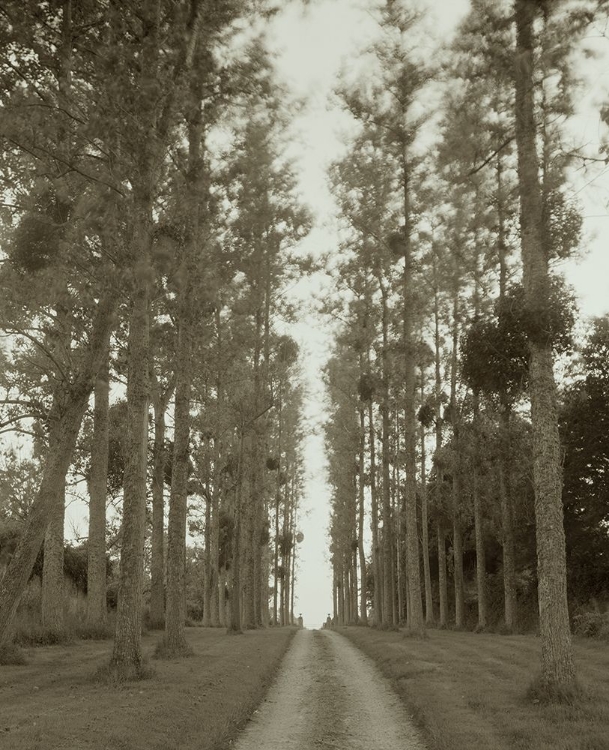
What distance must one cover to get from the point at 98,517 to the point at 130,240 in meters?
9.69

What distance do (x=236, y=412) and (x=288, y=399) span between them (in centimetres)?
1347

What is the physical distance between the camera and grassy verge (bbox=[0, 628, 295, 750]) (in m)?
7.47

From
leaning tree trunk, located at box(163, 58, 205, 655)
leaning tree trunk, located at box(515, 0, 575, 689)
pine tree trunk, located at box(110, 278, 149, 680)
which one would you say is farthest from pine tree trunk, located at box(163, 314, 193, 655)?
leaning tree trunk, located at box(515, 0, 575, 689)

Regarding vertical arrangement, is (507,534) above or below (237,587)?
above

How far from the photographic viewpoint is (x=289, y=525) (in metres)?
53.0

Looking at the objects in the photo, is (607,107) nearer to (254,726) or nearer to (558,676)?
(558,676)

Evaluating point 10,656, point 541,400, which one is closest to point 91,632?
point 10,656

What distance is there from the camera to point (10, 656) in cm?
1352

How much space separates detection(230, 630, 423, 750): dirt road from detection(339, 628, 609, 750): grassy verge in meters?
0.34

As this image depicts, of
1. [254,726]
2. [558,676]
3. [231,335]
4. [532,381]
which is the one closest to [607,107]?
[532,381]

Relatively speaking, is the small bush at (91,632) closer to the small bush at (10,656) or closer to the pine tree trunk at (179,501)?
the pine tree trunk at (179,501)

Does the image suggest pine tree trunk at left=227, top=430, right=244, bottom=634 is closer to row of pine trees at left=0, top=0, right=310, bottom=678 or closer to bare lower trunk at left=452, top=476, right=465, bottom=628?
row of pine trees at left=0, top=0, right=310, bottom=678

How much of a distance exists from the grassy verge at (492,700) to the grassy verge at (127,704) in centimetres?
258

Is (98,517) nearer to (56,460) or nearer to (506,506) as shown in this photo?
(56,460)
